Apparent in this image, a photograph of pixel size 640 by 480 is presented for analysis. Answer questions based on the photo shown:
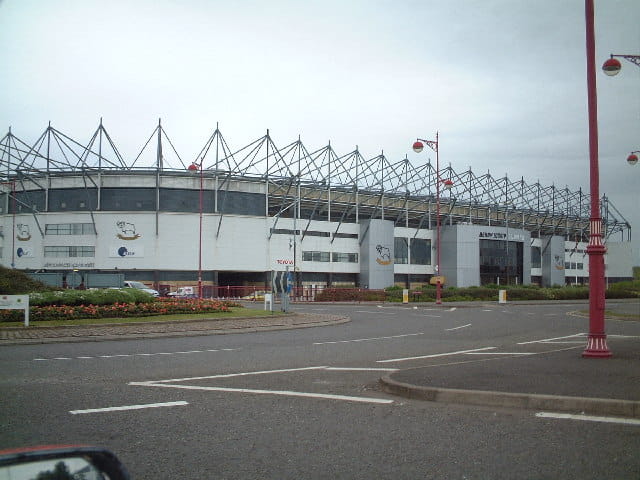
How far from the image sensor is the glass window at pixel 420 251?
287 feet

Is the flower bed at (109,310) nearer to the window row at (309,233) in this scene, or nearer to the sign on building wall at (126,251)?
the sign on building wall at (126,251)

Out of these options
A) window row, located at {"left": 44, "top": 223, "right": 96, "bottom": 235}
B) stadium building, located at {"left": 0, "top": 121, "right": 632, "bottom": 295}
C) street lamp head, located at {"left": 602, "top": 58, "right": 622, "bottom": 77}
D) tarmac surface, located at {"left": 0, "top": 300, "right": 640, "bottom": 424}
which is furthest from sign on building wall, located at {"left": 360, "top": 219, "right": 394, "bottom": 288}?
street lamp head, located at {"left": 602, "top": 58, "right": 622, "bottom": 77}

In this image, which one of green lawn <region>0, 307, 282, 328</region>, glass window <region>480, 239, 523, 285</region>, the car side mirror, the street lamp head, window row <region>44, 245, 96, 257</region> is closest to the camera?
the car side mirror

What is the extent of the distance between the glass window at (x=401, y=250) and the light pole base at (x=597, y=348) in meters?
72.8

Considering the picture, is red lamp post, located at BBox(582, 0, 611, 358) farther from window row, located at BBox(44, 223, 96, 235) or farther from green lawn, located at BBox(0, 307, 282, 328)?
window row, located at BBox(44, 223, 96, 235)

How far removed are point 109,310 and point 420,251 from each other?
6868 centimetres

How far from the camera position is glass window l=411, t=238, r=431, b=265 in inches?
3440

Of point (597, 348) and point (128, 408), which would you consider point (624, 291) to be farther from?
point (128, 408)

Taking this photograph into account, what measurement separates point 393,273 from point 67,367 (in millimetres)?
71464

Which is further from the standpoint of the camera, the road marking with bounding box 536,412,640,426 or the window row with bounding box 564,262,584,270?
the window row with bounding box 564,262,584,270

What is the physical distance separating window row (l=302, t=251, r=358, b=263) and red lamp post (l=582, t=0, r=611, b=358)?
63.9m

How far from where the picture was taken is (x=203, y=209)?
6994 cm

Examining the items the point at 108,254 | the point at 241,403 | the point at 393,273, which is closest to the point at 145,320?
the point at 241,403

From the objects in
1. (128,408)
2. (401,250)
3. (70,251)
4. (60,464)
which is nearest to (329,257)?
(401,250)
